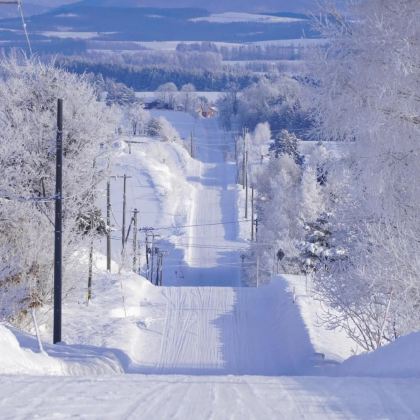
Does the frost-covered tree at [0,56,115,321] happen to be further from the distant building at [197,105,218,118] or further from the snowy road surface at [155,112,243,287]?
the distant building at [197,105,218,118]

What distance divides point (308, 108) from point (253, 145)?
10232 cm

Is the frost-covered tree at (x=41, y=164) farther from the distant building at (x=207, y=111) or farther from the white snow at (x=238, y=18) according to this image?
the white snow at (x=238, y=18)

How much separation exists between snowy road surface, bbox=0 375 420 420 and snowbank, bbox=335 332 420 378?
903mm

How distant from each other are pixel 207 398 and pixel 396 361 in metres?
3.15

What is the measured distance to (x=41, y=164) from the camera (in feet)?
77.6

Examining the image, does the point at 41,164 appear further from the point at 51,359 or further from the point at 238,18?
the point at 238,18

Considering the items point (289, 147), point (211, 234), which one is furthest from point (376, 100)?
point (289, 147)

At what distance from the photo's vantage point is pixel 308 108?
1231 cm

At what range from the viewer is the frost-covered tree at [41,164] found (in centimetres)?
2255

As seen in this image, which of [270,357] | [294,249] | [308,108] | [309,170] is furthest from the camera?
[309,170]

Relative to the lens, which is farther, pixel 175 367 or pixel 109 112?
pixel 109 112

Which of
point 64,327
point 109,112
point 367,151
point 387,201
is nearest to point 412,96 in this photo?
point 367,151

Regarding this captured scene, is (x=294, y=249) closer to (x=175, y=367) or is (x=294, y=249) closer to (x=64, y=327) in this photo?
(x=64, y=327)

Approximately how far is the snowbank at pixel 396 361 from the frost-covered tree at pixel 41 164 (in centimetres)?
1150
